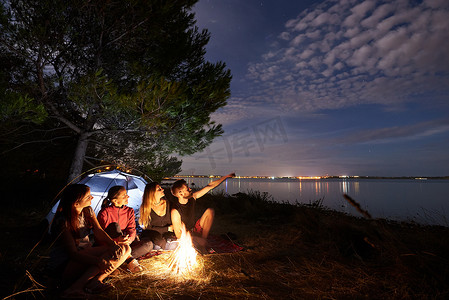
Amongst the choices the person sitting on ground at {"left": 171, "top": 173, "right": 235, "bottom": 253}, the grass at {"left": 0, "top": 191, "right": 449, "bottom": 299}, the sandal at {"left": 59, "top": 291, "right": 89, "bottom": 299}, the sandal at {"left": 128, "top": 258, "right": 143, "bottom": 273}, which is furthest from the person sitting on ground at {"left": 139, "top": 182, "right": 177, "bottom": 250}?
the sandal at {"left": 59, "top": 291, "right": 89, "bottom": 299}

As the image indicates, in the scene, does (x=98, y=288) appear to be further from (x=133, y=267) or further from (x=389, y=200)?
(x=389, y=200)

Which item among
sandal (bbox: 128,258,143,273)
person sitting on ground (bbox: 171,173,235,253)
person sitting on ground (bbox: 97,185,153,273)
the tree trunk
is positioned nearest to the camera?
sandal (bbox: 128,258,143,273)

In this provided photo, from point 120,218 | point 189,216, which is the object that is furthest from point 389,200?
point 120,218

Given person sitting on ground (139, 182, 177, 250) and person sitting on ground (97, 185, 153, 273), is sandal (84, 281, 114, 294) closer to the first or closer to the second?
person sitting on ground (97, 185, 153, 273)

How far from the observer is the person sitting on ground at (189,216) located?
3998 mm

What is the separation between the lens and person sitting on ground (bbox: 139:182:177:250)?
4070mm

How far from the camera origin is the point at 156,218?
4.32 m

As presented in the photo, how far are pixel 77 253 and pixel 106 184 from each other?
344 cm

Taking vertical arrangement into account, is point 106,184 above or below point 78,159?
below

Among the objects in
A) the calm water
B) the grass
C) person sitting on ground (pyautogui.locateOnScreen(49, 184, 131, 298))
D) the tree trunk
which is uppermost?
the tree trunk

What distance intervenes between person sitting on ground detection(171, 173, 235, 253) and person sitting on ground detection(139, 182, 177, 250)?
9.8 inches

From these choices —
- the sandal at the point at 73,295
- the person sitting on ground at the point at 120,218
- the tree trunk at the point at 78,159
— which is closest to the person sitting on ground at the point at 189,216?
the person sitting on ground at the point at 120,218

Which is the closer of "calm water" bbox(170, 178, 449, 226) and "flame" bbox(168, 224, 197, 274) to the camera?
"flame" bbox(168, 224, 197, 274)

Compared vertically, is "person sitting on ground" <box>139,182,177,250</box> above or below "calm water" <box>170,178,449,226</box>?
above
